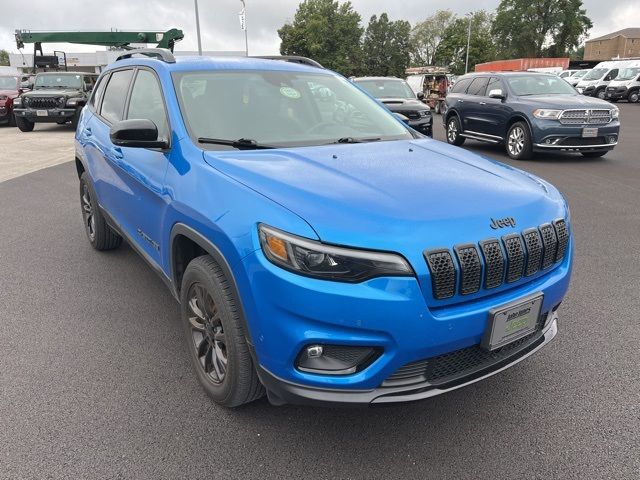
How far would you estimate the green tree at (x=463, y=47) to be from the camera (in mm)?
83500

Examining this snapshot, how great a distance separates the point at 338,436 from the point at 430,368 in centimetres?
66

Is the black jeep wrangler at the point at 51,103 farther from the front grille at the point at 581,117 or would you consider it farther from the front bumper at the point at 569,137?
the front grille at the point at 581,117

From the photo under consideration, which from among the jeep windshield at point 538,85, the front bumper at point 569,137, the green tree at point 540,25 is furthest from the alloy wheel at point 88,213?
the green tree at point 540,25

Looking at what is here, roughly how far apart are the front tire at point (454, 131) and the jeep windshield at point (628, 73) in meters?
23.3

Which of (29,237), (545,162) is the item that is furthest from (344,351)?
(545,162)

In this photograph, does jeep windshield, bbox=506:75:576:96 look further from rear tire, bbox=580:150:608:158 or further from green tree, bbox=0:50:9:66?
green tree, bbox=0:50:9:66

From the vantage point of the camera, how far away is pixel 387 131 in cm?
348

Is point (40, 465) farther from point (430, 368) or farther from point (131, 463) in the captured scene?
point (430, 368)

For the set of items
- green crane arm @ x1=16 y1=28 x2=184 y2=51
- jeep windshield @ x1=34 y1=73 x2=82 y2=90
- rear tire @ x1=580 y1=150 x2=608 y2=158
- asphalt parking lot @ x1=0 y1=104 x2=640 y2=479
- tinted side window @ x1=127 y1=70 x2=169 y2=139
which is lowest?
asphalt parking lot @ x1=0 y1=104 x2=640 y2=479

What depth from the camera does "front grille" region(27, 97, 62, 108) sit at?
14.8 metres

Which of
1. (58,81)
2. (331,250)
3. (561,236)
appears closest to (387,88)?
(58,81)

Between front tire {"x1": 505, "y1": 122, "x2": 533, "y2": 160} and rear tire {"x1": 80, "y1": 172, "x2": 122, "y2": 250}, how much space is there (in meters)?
8.07

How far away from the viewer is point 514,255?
85.9 inches

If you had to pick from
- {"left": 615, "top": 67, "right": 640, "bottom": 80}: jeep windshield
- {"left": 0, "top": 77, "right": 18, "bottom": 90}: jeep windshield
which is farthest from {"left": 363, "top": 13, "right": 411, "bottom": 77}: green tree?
{"left": 0, "top": 77, "right": 18, "bottom": 90}: jeep windshield
